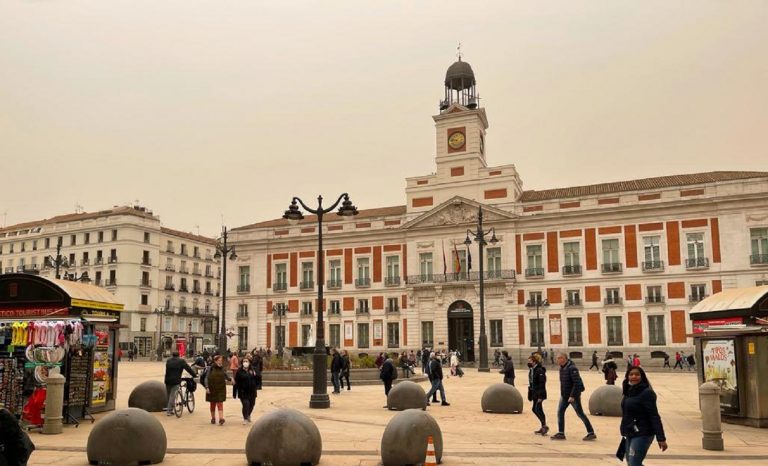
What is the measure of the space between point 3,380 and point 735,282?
138 feet

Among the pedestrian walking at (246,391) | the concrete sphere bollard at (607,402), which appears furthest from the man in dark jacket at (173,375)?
the concrete sphere bollard at (607,402)

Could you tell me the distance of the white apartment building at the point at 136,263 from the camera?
6625 cm

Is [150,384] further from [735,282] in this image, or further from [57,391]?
[735,282]

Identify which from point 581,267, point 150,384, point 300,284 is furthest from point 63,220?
point 150,384

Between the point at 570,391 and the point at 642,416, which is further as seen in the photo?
the point at 570,391

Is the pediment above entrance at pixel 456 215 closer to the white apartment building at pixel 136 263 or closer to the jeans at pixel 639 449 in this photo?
the white apartment building at pixel 136 263

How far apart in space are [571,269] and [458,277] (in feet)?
26.4

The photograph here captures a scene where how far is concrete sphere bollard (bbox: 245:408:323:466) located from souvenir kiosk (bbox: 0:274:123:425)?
6029 mm

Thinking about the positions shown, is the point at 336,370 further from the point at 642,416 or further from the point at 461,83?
the point at 461,83

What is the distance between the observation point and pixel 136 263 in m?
66.8

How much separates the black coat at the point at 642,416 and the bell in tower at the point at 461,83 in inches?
1936

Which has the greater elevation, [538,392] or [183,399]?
[538,392]

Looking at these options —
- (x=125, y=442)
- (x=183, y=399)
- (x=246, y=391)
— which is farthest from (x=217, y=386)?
(x=125, y=442)

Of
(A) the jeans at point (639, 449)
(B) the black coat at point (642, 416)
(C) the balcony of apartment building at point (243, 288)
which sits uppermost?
(C) the balcony of apartment building at point (243, 288)
